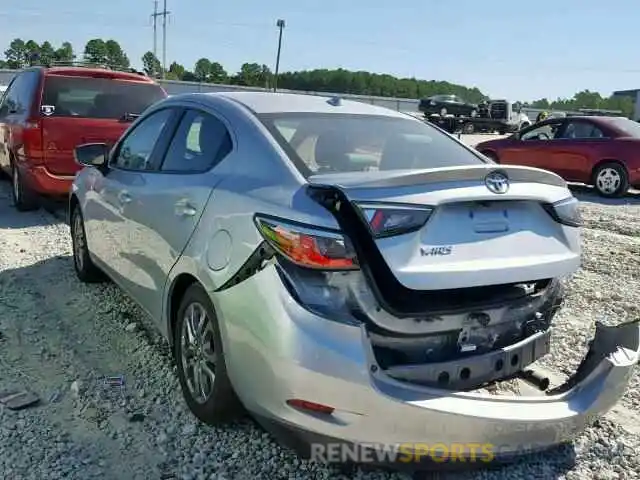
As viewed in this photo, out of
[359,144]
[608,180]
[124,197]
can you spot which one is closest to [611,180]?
[608,180]

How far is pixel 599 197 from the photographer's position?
11.8m

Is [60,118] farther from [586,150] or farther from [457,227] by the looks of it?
[586,150]

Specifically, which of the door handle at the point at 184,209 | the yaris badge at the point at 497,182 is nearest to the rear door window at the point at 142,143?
the door handle at the point at 184,209

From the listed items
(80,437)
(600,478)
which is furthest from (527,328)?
(80,437)

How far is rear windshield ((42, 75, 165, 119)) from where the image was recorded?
7730mm

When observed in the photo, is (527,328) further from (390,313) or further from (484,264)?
(390,313)

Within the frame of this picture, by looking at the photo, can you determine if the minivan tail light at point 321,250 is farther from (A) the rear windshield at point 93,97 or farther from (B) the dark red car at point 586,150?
(B) the dark red car at point 586,150

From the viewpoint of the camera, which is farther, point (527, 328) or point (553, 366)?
point (553, 366)

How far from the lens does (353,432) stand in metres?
2.46

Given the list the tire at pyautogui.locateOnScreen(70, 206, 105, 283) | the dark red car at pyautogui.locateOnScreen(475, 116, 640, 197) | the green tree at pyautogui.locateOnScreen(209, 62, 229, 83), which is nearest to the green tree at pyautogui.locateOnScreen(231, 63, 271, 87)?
the green tree at pyautogui.locateOnScreen(209, 62, 229, 83)

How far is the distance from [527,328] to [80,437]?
7.13 feet

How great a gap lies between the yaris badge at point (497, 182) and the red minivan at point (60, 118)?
590 centimetres

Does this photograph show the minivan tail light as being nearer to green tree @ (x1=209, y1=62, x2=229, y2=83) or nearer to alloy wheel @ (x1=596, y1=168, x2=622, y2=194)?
alloy wheel @ (x1=596, y1=168, x2=622, y2=194)

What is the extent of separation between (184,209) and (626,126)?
11.0 metres
